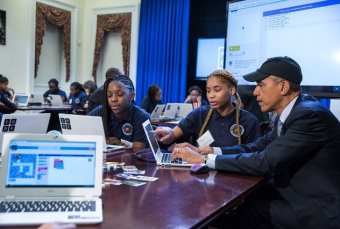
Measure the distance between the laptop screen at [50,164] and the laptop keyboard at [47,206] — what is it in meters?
0.07

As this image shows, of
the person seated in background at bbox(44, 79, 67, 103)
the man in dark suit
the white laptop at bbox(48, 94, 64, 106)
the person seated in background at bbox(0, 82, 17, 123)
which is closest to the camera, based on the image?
the man in dark suit

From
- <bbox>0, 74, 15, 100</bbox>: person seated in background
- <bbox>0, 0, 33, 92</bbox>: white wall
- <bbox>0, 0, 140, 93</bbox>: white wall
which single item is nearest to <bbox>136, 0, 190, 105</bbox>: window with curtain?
<bbox>0, 0, 140, 93</bbox>: white wall

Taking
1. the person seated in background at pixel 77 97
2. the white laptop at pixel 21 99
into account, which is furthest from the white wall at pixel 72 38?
the person seated in background at pixel 77 97

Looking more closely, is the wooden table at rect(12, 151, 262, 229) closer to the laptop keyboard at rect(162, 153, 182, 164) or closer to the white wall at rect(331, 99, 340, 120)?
the laptop keyboard at rect(162, 153, 182, 164)

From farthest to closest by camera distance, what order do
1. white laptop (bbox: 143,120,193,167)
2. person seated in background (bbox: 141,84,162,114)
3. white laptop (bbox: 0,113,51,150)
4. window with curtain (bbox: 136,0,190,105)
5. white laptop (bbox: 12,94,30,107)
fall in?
window with curtain (bbox: 136,0,190,105) → white laptop (bbox: 12,94,30,107) → person seated in background (bbox: 141,84,162,114) → white laptop (bbox: 143,120,193,167) → white laptop (bbox: 0,113,51,150)

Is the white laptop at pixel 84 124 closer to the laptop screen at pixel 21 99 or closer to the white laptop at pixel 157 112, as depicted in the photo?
the white laptop at pixel 157 112

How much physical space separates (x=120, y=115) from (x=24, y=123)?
0.82 m

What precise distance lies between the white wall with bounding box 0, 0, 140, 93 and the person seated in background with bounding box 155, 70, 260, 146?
20.0 ft

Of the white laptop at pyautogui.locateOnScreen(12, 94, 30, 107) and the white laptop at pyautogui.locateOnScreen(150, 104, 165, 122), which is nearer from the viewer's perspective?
the white laptop at pyautogui.locateOnScreen(150, 104, 165, 122)

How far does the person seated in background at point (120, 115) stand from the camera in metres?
2.41

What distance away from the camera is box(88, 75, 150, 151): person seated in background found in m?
2.41

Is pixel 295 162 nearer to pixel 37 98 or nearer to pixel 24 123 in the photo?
pixel 24 123

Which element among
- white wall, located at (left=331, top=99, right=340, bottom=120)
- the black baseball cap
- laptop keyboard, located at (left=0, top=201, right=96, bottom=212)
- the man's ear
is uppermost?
the black baseball cap

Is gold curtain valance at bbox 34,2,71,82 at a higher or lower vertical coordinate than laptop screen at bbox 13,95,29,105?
higher
